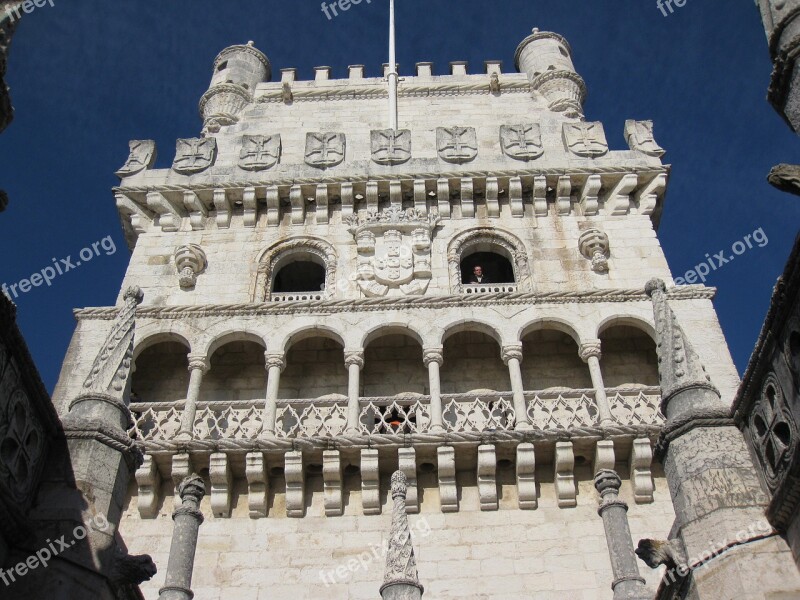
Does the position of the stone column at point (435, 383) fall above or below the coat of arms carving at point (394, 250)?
below

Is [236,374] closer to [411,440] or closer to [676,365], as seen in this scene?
[411,440]

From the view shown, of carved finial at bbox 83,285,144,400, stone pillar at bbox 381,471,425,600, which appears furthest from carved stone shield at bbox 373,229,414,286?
carved finial at bbox 83,285,144,400

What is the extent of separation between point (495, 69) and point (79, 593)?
21670 mm

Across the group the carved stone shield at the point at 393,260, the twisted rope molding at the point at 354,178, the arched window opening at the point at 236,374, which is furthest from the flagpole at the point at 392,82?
the arched window opening at the point at 236,374

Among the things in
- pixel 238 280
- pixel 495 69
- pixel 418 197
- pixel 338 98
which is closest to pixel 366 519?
pixel 238 280

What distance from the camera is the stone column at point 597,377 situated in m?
15.2

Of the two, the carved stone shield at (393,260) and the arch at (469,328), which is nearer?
the arch at (469,328)

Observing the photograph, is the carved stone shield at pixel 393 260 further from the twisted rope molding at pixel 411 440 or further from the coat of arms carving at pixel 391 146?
the twisted rope molding at pixel 411 440

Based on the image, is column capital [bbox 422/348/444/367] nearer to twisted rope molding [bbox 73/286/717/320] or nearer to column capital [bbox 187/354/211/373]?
twisted rope molding [bbox 73/286/717/320]

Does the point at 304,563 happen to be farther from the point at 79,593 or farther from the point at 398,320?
the point at 79,593

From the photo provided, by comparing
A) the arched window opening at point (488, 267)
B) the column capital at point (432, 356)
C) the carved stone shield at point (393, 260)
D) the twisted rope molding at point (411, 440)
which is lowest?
the twisted rope molding at point (411, 440)

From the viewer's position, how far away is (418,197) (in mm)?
19750

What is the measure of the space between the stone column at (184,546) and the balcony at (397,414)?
5.00m

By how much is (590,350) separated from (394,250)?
4.74 meters
